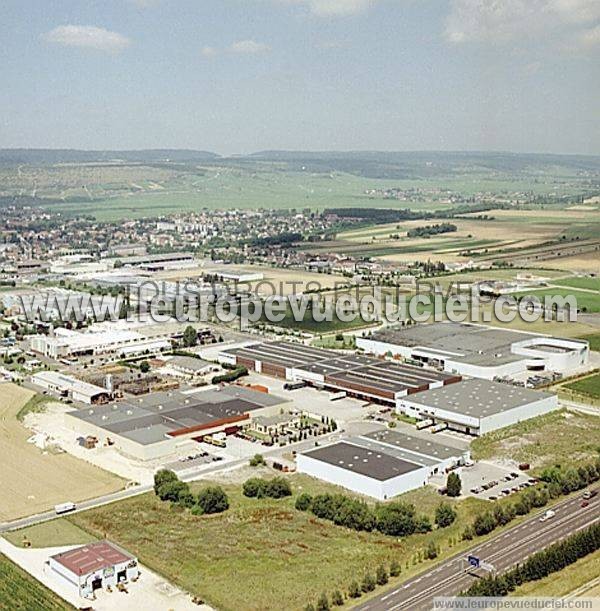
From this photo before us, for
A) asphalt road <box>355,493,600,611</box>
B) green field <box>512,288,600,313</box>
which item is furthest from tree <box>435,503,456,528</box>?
green field <box>512,288,600,313</box>

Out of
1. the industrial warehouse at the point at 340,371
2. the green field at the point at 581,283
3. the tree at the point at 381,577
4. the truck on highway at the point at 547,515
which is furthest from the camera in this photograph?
the green field at the point at 581,283

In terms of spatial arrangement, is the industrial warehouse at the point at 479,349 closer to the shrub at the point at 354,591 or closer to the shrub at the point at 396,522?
the shrub at the point at 396,522

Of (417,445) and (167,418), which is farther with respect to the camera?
(167,418)

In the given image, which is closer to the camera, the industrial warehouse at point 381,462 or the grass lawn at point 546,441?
the industrial warehouse at point 381,462

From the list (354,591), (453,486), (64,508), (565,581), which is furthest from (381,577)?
(64,508)

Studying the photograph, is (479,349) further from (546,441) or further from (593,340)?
(546,441)

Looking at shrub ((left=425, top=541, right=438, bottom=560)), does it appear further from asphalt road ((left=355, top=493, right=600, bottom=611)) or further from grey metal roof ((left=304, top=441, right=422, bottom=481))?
grey metal roof ((left=304, top=441, right=422, bottom=481))

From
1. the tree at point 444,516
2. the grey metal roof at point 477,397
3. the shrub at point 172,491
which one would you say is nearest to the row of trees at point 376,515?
the tree at point 444,516

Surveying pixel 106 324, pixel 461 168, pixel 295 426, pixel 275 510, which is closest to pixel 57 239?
pixel 106 324
